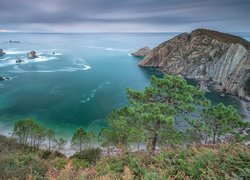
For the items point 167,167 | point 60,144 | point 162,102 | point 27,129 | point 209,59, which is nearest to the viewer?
point 167,167

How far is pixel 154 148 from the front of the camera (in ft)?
78.3

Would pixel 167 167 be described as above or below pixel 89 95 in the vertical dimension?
above

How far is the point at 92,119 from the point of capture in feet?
212

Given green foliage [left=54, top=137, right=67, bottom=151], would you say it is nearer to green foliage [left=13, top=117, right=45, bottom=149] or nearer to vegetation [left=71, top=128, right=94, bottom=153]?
vegetation [left=71, top=128, right=94, bottom=153]

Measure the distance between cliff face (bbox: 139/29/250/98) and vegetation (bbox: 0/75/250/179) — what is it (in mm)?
67066

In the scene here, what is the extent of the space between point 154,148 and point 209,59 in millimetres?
116274

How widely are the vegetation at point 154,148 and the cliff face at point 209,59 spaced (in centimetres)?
6707

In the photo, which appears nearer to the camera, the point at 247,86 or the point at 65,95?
the point at 65,95

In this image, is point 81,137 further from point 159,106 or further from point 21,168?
point 21,168

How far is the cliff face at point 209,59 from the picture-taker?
101875 mm

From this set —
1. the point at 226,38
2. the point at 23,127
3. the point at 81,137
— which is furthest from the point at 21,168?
the point at 226,38

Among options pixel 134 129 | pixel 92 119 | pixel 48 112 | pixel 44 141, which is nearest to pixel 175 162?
pixel 134 129

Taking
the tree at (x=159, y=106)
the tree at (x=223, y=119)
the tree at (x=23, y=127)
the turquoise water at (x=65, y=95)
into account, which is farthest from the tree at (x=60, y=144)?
the tree at (x=223, y=119)

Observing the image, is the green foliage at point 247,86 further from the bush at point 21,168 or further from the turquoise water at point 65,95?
the bush at point 21,168
